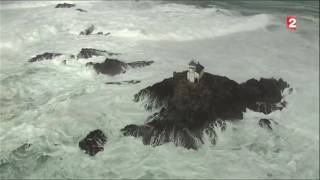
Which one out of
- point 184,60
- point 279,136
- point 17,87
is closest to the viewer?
point 279,136

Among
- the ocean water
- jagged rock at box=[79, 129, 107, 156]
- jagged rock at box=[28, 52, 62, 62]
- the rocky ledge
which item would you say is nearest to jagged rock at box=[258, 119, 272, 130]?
the ocean water

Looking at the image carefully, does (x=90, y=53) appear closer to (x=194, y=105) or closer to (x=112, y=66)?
(x=112, y=66)

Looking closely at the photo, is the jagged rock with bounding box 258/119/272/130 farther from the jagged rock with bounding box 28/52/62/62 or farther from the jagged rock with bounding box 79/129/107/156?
the jagged rock with bounding box 28/52/62/62

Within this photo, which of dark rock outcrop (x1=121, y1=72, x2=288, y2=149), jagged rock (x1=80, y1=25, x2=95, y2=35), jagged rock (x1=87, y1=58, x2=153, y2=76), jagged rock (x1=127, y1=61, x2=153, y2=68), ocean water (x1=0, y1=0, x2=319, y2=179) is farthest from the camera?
jagged rock (x1=80, y1=25, x2=95, y2=35)

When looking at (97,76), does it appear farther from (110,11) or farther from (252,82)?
(110,11)

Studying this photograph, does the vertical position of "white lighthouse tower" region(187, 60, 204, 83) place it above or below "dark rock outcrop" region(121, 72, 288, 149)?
above

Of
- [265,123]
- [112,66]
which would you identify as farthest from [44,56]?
[265,123]

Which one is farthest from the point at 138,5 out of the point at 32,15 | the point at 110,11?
the point at 32,15
